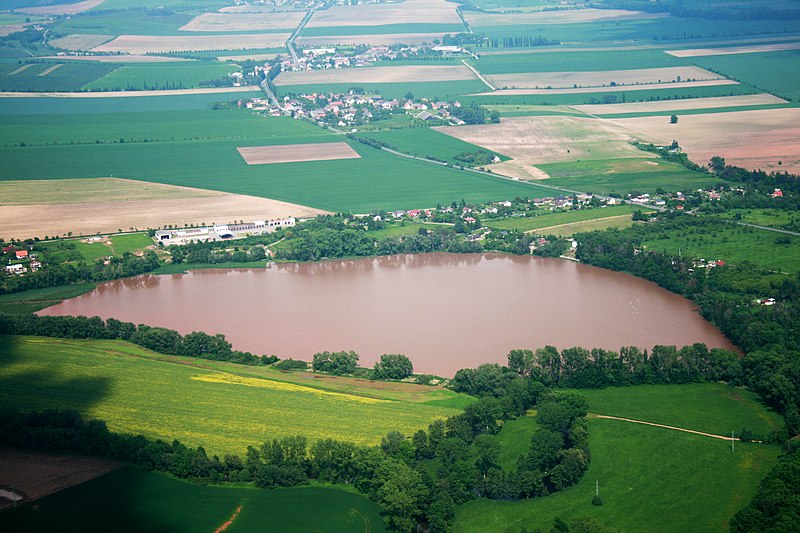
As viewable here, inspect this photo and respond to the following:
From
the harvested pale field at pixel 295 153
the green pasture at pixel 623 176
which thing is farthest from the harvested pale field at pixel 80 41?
the green pasture at pixel 623 176

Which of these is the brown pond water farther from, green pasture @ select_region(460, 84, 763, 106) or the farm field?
green pasture @ select_region(460, 84, 763, 106)

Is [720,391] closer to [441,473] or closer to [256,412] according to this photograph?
[441,473]

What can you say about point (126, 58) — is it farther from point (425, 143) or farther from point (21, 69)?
point (425, 143)

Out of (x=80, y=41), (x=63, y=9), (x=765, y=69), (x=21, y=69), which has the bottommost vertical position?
(x=765, y=69)

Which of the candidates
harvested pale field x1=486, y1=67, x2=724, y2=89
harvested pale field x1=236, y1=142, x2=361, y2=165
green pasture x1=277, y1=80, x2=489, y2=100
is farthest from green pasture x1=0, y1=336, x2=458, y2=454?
harvested pale field x1=486, y1=67, x2=724, y2=89

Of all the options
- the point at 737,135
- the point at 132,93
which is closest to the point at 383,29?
the point at 132,93

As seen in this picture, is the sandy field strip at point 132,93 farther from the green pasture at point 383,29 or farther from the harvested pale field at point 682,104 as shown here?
the harvested pale field at point 682,104
